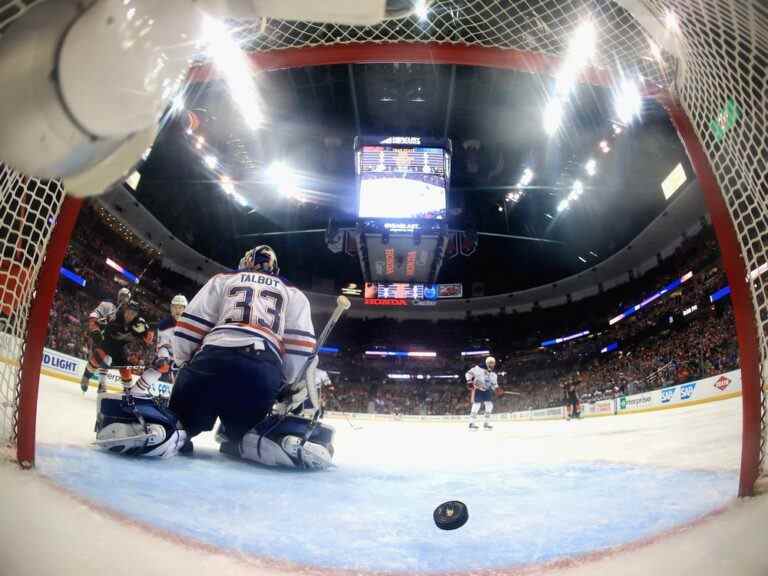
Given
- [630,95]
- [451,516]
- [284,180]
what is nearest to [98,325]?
[451,516]

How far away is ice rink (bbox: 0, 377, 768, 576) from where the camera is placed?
1.78 feet

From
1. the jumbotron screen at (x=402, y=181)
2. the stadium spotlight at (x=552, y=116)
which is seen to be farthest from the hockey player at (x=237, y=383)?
the stadium spotlight at (x=552, y=116)

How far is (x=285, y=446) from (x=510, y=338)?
45.1 ft

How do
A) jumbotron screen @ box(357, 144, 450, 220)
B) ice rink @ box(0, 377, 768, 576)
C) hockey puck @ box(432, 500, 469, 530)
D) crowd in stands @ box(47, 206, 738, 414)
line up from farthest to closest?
crowd in stands @ box(47, 206, 738, 414)
jumbotron screen @ box(357, 144, 450, 220)
hockey puck @ box(432, 500, 469, 530)
ice rink @ box(0, 377, 768, 576)

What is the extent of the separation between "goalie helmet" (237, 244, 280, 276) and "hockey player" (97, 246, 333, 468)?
0.04m

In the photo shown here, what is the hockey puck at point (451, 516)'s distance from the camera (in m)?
0.81

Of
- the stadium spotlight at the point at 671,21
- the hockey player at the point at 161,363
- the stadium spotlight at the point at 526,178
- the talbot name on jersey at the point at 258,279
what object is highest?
the stadium spotlight at the point at 526,178

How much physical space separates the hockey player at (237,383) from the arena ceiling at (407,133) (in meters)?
3.20

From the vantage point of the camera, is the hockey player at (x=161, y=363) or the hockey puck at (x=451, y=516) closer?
the hockey puck at (x=451, y=516)

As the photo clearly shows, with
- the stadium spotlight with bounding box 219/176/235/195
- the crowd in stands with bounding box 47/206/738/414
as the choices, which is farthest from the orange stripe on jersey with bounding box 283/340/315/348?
the stadium spotlight with bounding box 219/176/235/195

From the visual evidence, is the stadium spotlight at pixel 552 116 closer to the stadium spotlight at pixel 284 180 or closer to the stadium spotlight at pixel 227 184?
the stadium spotlight at pixel 284 180

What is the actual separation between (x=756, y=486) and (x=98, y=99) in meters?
1.04

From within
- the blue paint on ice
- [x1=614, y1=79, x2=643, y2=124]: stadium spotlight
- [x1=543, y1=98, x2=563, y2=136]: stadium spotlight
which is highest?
[x1=543, y1=98, x2=563, y2=136]: stadium spotlight

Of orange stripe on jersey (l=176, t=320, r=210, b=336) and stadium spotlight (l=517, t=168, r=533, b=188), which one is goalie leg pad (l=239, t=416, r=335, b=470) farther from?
stadium spotlight (l=517, t=168, r=533, b=188)
